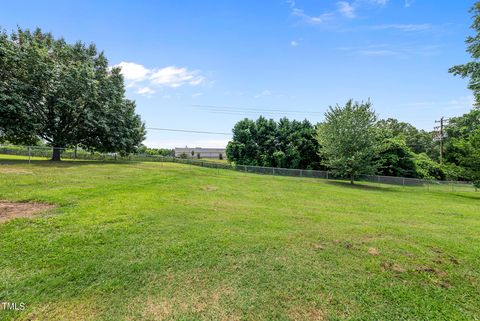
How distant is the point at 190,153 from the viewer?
7450 cm

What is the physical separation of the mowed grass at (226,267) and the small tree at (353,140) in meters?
13.4

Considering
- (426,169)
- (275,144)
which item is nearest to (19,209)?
(275,144)

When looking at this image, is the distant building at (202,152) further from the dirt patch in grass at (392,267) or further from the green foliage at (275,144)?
the dirt patch in grass at (392,267)

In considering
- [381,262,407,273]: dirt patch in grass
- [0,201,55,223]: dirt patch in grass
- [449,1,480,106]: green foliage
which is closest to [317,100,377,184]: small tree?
[449,1,480,106]: green foliage

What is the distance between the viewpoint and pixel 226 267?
3742 mm

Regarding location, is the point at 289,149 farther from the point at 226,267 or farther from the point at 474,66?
the point at 226,267

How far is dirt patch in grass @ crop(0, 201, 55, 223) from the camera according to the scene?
528cm

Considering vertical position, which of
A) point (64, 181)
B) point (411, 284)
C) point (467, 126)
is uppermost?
point (467, 126)

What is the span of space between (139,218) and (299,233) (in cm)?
384

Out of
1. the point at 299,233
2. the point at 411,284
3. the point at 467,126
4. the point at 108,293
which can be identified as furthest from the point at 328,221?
the point at 467,126

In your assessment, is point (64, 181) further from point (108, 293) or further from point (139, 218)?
point (108, 293)

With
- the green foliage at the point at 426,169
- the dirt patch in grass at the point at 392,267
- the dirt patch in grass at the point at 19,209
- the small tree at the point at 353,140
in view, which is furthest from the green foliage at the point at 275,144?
the dirt patch in grass at the point at 392,267

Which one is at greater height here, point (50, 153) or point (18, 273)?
point (50, 153)

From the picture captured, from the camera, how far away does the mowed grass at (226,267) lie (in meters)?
2.89
